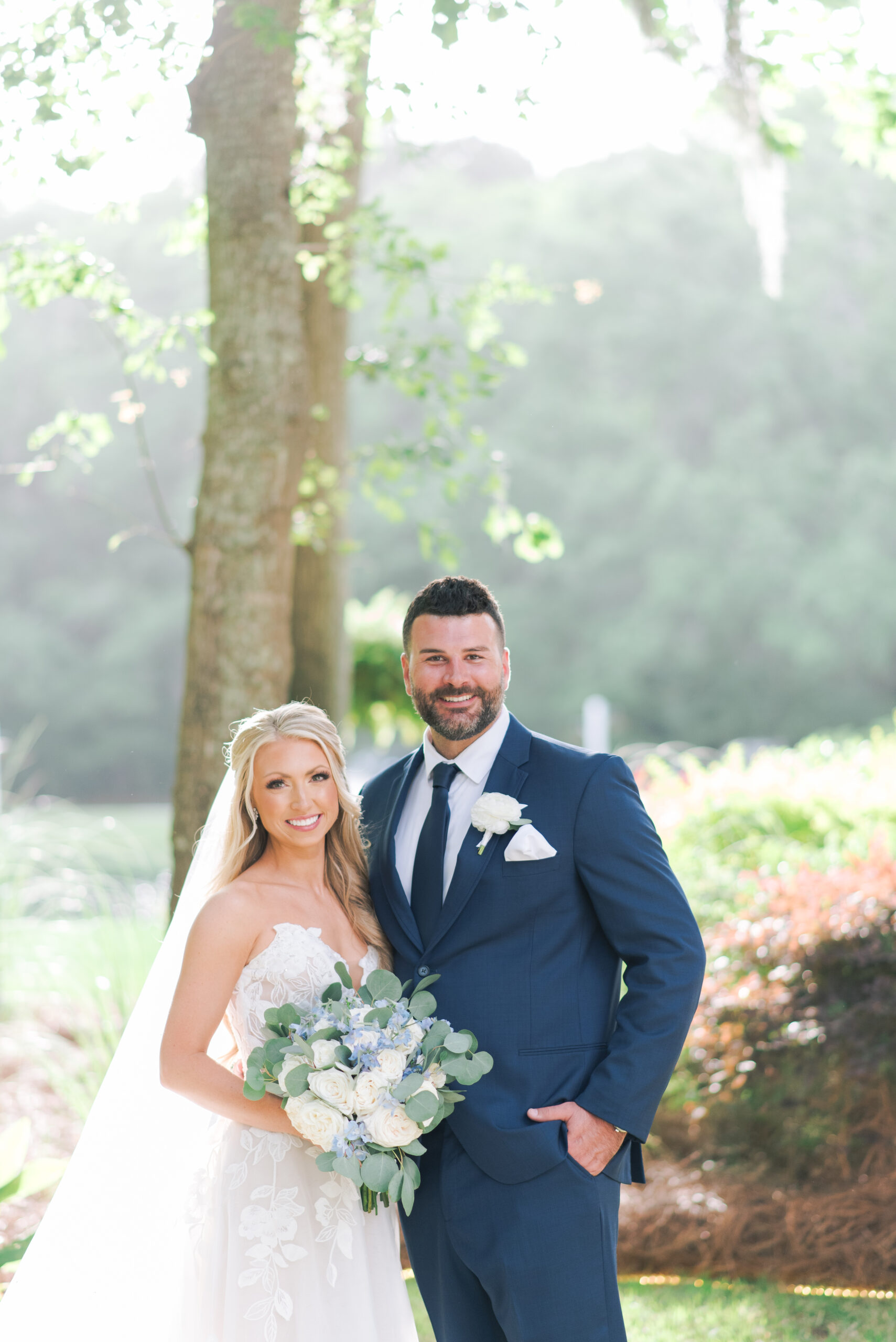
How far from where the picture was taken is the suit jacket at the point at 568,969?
252 centimetres

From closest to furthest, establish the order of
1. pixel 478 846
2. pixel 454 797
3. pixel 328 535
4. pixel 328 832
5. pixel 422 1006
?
1. pixel 422 1006
2. pixel 478 846
3. pixel 454 797
4. pixel 328 832
5. pixel 328 535

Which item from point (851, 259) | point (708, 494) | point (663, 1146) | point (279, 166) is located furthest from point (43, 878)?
point (851, 259)

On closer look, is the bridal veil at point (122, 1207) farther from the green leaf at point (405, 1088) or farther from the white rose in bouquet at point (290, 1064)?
the green leaf at point (405, 1088)

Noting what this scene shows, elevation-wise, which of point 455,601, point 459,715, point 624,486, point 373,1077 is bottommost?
point 373,1077

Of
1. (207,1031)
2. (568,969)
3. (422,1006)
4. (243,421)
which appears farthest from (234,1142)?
(243,421)

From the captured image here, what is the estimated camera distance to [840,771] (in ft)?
26.8

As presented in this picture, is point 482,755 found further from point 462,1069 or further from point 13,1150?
point 13,1150

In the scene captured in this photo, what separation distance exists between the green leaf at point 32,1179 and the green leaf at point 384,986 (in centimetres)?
182

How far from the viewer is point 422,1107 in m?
2.35

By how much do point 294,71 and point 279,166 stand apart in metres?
0.44

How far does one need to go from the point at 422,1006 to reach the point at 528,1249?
54cm

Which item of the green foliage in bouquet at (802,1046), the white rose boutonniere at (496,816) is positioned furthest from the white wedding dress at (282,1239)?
the green foliage in bouquet at (802,1046)

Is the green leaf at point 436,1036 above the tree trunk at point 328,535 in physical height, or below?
below

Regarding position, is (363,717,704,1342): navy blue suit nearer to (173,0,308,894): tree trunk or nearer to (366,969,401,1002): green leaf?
(366,969,401,1002): green leaf
